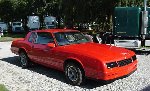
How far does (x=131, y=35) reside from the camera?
48.2 ft

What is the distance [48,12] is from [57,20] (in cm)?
199

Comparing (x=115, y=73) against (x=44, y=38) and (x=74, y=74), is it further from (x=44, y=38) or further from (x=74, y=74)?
(x=44, y=38)

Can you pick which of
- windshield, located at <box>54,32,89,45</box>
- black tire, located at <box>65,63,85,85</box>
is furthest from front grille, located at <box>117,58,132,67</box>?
windshield, located at <box>54,32,89,45</box>

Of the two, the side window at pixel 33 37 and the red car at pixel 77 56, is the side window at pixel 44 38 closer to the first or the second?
the red car at pixel 77 56

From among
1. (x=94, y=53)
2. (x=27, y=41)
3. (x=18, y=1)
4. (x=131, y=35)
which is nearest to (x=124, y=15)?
(x=131, y=35)

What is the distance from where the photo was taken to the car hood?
752cm

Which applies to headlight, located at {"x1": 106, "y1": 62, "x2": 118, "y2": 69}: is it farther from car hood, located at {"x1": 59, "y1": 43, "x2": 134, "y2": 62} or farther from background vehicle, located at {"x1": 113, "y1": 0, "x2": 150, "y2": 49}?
background vehicle, located at {"x1": 113, "y1": 0, "x2": 150, "y2": 49}

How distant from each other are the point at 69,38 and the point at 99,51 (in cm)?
156

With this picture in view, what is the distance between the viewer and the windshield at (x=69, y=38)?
895 centimetres

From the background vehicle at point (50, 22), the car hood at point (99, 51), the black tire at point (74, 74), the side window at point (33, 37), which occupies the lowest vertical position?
the black tire at point (74, 74)

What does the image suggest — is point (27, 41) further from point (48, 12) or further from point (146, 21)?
point (48, 12)

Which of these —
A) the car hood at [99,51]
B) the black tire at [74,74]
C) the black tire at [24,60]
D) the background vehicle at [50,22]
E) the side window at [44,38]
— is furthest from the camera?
the background vehicle at [50,22]

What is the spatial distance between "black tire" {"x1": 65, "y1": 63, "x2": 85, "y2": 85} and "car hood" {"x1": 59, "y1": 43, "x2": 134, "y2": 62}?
1.42ft

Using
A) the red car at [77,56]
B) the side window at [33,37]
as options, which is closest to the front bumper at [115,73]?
the red car at [77,56]
